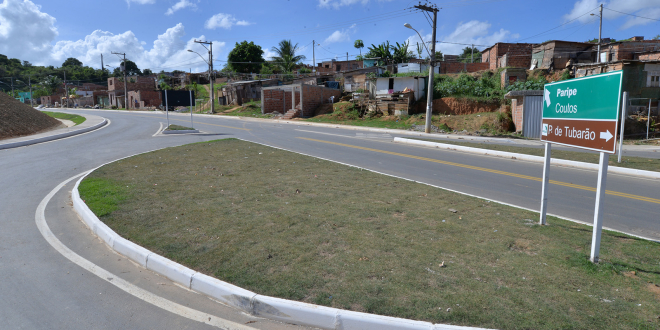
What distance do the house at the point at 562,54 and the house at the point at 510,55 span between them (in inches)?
46.7

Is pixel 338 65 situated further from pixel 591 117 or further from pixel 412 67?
pixel 591 117

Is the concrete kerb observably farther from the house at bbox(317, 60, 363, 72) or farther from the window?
the house at bbox(317, 60, 363, 72)

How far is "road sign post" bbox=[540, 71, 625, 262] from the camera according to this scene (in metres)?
4.39

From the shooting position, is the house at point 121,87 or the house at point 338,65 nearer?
the house at point 338,65

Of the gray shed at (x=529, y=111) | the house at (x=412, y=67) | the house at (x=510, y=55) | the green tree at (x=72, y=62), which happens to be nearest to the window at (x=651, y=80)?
the gray shed at (x=529, y=111)

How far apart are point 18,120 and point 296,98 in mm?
24241

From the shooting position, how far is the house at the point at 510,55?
117 feet

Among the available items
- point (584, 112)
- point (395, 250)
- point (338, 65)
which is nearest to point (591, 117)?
point (584, 112)

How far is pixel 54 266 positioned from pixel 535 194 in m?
9.22

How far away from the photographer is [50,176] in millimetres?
10656

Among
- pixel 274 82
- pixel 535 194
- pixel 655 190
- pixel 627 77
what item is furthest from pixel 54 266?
pixel 274 82

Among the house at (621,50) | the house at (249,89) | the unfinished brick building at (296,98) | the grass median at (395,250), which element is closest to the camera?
the grass median at (395,250)

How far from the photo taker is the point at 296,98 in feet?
136

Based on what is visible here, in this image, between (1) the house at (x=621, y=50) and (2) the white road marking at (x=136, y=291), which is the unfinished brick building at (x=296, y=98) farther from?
(2) the white road marking at (x=136, y=291)
